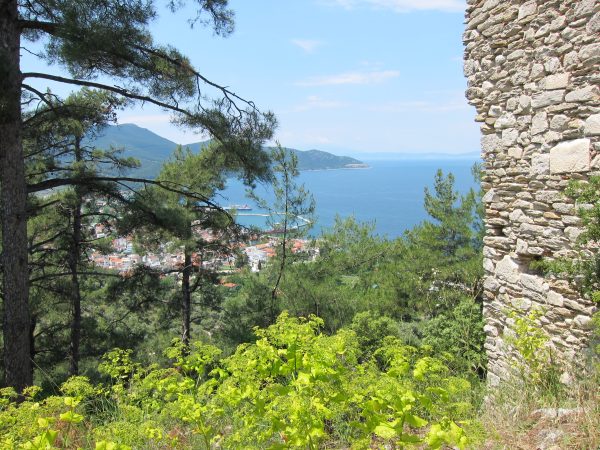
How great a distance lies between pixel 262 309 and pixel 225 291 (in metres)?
2.16

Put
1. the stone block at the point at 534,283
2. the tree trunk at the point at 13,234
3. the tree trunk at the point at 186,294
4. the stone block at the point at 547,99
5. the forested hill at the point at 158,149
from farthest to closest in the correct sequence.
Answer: the forested hill at the point at 158,149 < the tree trunk at the point at 186,294 < the tree trunk at the point at 13,234 < the stone block at the point at 534,283 < the stone block at the point at 547,99

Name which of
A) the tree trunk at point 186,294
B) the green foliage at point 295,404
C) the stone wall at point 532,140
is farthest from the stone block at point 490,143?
the tree trunk at point 186,294

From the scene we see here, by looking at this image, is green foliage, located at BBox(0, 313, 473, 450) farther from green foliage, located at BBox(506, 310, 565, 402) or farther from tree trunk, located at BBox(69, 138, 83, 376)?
tree trunk, located at BBox(69, 138, 83, 376)

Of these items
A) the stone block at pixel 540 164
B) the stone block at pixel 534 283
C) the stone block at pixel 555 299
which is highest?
the stone block at pixel 540 164

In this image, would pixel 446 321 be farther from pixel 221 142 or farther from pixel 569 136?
pixel 221 142

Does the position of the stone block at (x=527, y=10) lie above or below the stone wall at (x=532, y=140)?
above

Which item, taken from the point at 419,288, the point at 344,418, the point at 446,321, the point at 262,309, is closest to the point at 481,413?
the point at 344,418

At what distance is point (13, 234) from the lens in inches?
212

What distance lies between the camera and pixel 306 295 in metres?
9.88

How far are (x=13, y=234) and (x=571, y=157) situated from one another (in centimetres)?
554

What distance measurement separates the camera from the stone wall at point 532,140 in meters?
3.42

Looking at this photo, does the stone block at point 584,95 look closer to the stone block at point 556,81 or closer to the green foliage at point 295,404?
the stone block at point 556,81

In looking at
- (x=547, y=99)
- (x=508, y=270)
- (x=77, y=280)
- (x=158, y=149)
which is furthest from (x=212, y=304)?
(x=158, y=149)

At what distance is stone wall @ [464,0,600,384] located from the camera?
342 cm
